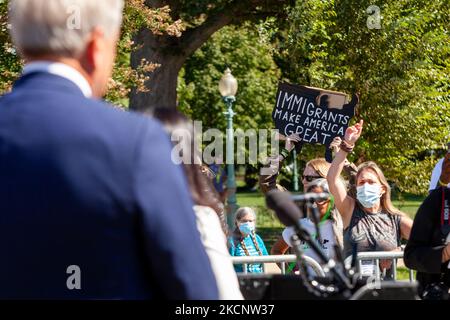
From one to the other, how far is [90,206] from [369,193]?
18.0 feet

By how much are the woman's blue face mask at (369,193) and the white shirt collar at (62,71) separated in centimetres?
532

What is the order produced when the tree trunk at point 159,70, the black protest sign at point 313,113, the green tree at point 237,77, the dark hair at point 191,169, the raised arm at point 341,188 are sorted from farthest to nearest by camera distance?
the green tree at point 237,77, the tree trunk at point 159,70, the black protest sign at point 313,113, the raised arm at point 341,188, the dark hair at point 191,169

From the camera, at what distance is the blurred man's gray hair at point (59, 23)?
6.98 feet

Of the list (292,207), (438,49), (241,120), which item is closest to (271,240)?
(438,49)

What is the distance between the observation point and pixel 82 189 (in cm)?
202

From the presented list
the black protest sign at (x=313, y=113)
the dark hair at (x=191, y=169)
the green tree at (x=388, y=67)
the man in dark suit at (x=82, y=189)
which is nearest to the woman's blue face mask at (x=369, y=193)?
the black protest sign at (x=313, y=113)

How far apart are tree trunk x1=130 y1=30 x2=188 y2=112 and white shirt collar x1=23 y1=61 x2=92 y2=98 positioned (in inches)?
590

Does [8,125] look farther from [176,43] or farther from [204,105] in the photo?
[204,105]

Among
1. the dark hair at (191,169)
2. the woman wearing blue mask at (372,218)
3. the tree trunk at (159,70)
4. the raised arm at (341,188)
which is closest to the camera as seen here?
the dark hair at (191,169)

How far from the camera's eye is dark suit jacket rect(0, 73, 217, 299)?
2025mm

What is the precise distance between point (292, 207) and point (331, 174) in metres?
5.15

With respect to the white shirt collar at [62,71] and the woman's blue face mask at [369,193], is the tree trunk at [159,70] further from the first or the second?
the white shirt collar at [62,71]

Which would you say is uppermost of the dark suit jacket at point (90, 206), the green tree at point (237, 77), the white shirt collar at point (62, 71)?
the green tree at point (237, 77)
